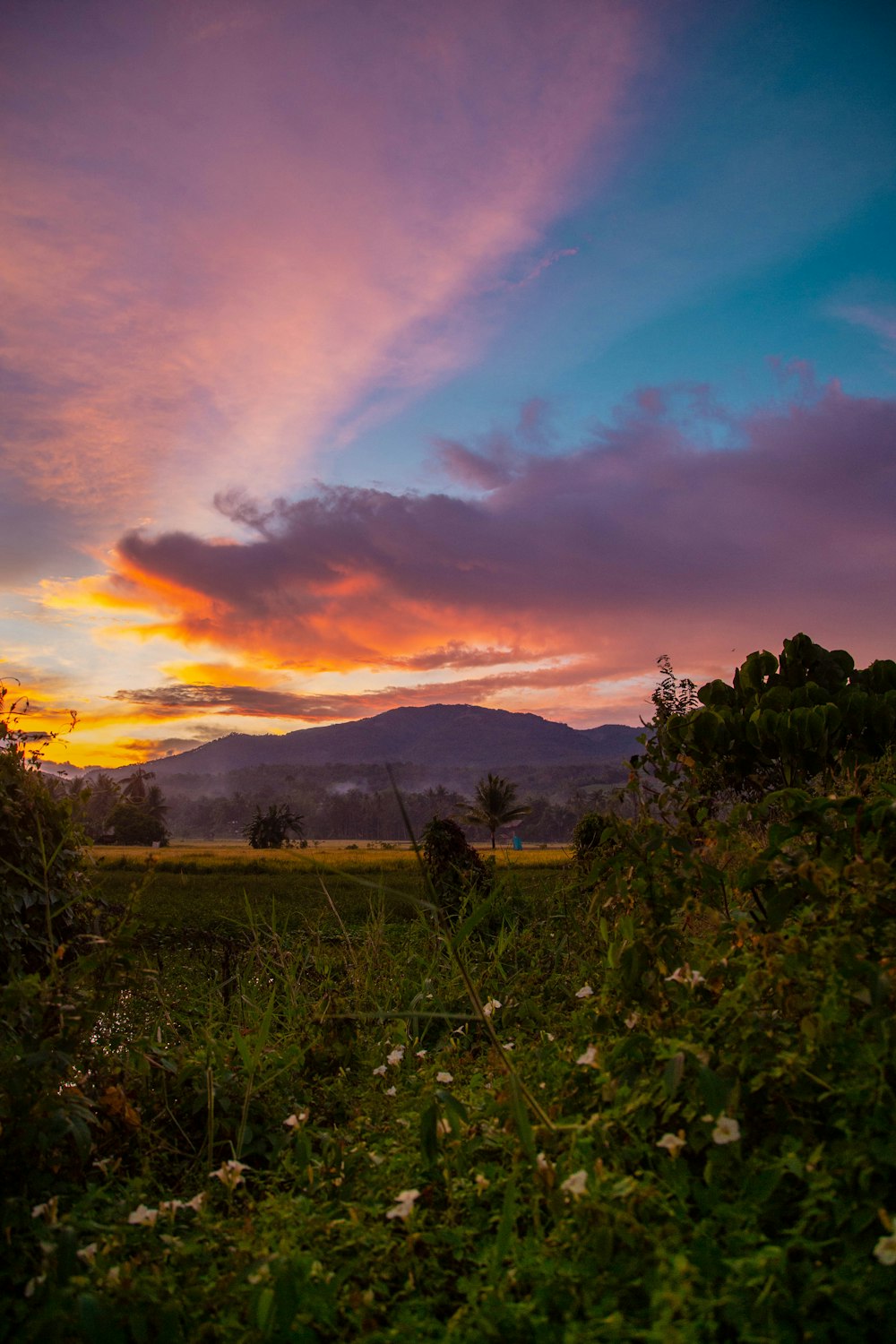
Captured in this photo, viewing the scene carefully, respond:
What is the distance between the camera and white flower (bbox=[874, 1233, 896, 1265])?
5.65 feet

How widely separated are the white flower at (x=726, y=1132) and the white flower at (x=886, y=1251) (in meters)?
0.37

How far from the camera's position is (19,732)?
420 cm

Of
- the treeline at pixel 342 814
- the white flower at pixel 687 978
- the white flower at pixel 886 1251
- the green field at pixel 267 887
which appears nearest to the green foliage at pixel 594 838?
the green field at pixel 267 887

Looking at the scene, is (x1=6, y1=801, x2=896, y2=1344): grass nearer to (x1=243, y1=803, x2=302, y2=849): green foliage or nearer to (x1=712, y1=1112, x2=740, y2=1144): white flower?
(x1=712, y1=1112, x2=740, y2=1144): white flower

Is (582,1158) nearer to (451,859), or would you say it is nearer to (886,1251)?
(886,1251)

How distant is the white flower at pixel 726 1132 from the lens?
6.82 ft

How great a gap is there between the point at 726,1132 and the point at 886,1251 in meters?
0.42

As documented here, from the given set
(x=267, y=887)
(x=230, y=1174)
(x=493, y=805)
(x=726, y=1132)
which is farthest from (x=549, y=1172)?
(x=493, y=805)

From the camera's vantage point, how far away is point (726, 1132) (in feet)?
6.89

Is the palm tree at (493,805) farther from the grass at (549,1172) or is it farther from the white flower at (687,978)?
the white flower at (687,978)

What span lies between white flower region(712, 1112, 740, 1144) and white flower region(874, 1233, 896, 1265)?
37 centimetres

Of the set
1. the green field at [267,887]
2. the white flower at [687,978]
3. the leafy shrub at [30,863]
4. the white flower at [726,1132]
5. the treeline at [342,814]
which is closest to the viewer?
the white flower at [726,1132]

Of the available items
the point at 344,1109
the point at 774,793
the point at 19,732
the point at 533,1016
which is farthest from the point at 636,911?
the point at 19,732

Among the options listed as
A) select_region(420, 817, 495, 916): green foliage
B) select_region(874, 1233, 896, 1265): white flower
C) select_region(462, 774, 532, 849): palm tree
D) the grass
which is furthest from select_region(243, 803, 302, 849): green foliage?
select_region(874, 1233, 896, 1265): white flower
